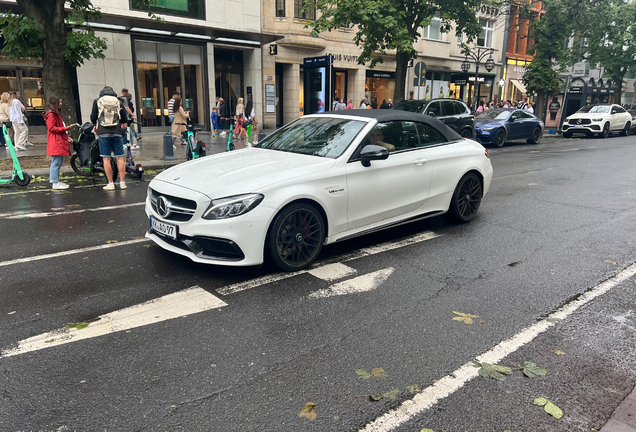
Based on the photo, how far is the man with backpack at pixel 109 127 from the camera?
8625 mm

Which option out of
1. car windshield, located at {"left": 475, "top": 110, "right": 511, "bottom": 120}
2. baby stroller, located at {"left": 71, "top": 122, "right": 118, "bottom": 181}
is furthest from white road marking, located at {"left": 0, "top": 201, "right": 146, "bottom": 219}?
car windshield, located at {"left": 475, "top": 110, "right": 511, "bottom": 120}

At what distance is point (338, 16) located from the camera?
16984 millimetres

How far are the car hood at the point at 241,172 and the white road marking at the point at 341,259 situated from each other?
88cm

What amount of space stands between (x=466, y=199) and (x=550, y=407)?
434cm

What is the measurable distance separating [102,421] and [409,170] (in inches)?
170

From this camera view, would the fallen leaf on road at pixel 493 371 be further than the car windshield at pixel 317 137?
No

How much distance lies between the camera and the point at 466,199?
22.6ft

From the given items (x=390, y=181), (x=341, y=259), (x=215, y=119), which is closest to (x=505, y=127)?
(x=215, y=119)

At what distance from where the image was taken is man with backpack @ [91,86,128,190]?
862cm

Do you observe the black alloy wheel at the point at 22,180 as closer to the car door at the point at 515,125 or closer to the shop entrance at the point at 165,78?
the shop entrance at the point at 165,78

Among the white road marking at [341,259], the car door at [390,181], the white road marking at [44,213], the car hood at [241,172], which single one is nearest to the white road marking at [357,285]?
A: the white road marking at [341,259]

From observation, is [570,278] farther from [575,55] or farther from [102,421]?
[575,55]

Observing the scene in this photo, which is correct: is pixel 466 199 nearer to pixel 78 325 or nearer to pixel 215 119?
pixel 78 325

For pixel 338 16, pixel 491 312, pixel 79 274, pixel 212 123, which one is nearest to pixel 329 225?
pixel 491 312
